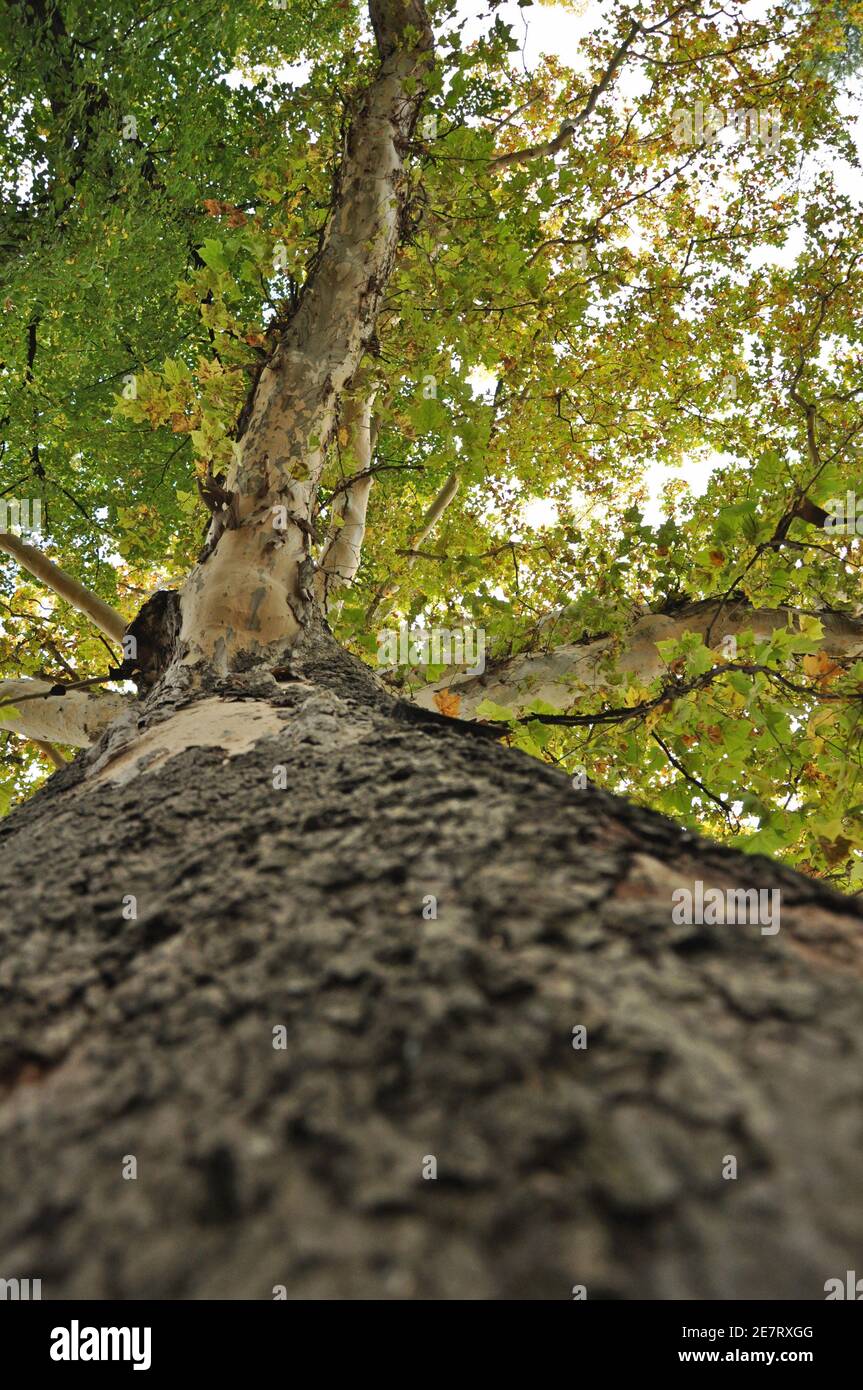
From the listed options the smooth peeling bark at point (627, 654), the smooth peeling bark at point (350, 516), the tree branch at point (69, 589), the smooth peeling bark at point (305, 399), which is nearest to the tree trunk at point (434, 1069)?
the smooth peeling bark at point (305, 399)

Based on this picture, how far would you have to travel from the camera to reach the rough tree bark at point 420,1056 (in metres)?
0.52

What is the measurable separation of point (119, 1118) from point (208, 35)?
22.6 feet

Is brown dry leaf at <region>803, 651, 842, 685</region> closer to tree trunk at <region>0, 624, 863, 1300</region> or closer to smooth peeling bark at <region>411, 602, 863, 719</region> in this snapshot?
smooth peeling bark at <region>411, 602, 863, 719</region>

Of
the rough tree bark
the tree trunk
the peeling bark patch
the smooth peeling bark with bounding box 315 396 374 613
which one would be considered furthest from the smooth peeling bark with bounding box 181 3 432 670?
the tree trunk

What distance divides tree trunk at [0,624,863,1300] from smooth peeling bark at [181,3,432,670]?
160 centimetres

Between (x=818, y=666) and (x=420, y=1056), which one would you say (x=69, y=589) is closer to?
(x=818, y=666)

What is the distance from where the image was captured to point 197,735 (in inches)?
68.2

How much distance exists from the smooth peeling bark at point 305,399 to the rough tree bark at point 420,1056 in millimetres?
1453

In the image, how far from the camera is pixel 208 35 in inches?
211

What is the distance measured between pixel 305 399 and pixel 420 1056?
3125 millimetres
